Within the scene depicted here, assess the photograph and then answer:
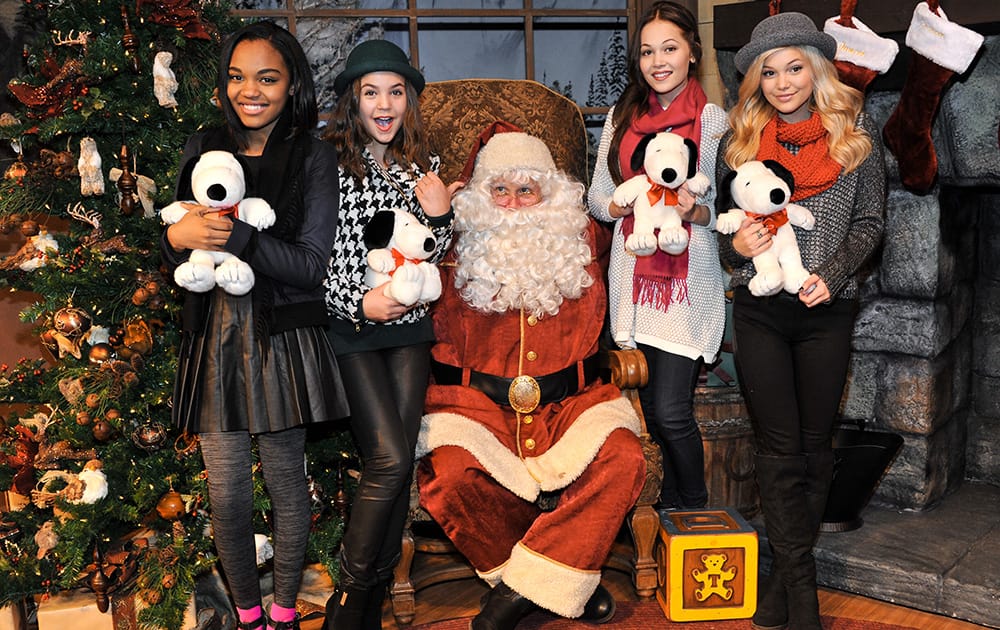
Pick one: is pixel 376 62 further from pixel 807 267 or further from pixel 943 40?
pixel 943 40

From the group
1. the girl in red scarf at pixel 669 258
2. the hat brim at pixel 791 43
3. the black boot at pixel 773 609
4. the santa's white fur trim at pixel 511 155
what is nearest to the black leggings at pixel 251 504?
the santa's white fur trim at pixel 511 155

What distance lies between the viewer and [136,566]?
273cm

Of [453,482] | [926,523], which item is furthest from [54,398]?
[926,523]

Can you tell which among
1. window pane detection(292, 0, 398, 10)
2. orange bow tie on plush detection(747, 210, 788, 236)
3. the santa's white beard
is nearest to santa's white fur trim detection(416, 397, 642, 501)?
the santa's white beard

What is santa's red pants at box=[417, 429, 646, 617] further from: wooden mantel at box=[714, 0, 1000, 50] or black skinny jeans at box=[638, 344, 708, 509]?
wooden mantel at box=[714, 0, 1000, 50]

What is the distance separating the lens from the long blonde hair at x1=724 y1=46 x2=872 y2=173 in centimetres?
254

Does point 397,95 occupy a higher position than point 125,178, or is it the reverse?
point 397,95

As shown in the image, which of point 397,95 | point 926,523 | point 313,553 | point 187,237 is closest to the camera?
point 187,237

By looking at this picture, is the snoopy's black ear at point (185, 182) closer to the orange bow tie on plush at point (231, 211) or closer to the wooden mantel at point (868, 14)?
the orange bow tie on plush at point (231, 211)

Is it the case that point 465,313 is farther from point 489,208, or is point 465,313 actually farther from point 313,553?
point 313,553

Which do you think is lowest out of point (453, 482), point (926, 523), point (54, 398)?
point (926, 523)

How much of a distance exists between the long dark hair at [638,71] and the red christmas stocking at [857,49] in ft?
1.42

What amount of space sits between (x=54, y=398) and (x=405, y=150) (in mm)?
1247

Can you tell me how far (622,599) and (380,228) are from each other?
1477 mm
